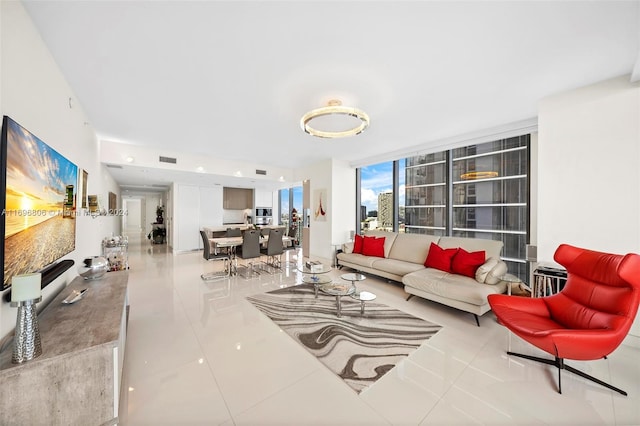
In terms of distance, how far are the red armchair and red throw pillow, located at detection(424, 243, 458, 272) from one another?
1.39 meters

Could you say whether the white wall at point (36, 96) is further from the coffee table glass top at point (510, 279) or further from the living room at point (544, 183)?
the coffee table glass top at point (510, 279)

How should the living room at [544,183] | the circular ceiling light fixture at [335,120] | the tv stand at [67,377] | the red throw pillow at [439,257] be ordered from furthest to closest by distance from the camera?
the red throw pillow at [439,257]
the circular ceiling light fixture at [335,120]
the living room at [544,183]
the tv stand at [67,377]

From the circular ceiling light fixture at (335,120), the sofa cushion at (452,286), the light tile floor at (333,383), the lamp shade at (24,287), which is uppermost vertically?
the circular ceiling light fixture at (335,120)

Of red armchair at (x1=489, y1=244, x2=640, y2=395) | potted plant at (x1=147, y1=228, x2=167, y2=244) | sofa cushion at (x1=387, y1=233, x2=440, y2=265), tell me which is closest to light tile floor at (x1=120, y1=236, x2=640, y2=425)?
red armchair at (x1=489, y1=244, x2=640, y2=395)

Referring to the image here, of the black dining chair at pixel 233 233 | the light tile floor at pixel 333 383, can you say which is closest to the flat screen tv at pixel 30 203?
the light tile floor at pixel 333 383

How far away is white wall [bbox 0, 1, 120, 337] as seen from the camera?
1.46m

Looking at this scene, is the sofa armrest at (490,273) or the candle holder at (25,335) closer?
the candle holder at (25,335)

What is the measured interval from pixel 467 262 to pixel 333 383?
2739 millimetres

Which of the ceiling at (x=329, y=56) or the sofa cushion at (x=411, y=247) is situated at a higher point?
the ceiling at (x=329, y=56)

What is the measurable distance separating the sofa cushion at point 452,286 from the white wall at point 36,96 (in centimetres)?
395

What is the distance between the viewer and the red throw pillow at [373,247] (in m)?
4.97

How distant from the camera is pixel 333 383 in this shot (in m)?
1.95

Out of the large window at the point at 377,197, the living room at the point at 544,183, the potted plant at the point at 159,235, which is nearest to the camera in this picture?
the living room at the point at 544,183

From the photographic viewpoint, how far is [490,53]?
7.14 feet
